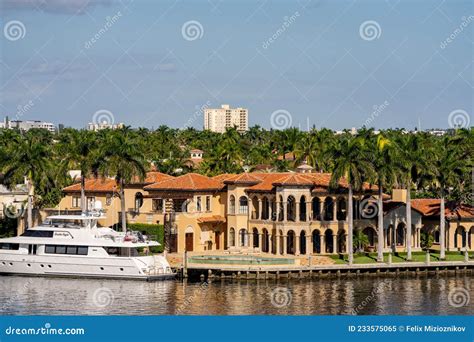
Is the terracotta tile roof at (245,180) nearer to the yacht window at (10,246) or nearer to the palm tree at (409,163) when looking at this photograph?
the palm tree at (409,163)

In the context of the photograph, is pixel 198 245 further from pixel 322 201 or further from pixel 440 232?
pixel 440 232

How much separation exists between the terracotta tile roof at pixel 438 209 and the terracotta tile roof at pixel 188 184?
20.3m

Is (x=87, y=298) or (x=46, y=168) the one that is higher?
(x=46, y=168)

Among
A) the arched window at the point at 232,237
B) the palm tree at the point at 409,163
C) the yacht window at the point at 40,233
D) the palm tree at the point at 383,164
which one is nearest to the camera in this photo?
the yacht window at the point at 40,233

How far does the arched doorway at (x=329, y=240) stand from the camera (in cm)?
10025

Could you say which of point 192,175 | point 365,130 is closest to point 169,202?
point 192,175

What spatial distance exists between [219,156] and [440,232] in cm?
2887

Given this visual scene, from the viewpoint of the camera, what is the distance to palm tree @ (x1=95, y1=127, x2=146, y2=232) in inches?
3821

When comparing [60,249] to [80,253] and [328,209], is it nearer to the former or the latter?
[80,253]

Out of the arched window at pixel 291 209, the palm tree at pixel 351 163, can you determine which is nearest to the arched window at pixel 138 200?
the arched window at pixel 291 209

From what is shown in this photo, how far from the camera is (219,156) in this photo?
118m

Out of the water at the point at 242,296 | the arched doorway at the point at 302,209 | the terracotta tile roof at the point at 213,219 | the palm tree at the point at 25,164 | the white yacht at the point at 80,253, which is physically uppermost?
the palm tree at the point at 25,164

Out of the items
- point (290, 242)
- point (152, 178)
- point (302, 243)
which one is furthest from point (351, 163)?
A: point (152, 178)

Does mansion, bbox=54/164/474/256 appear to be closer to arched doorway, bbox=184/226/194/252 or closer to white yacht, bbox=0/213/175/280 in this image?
arched doorway, bbox=184/226/194/252
